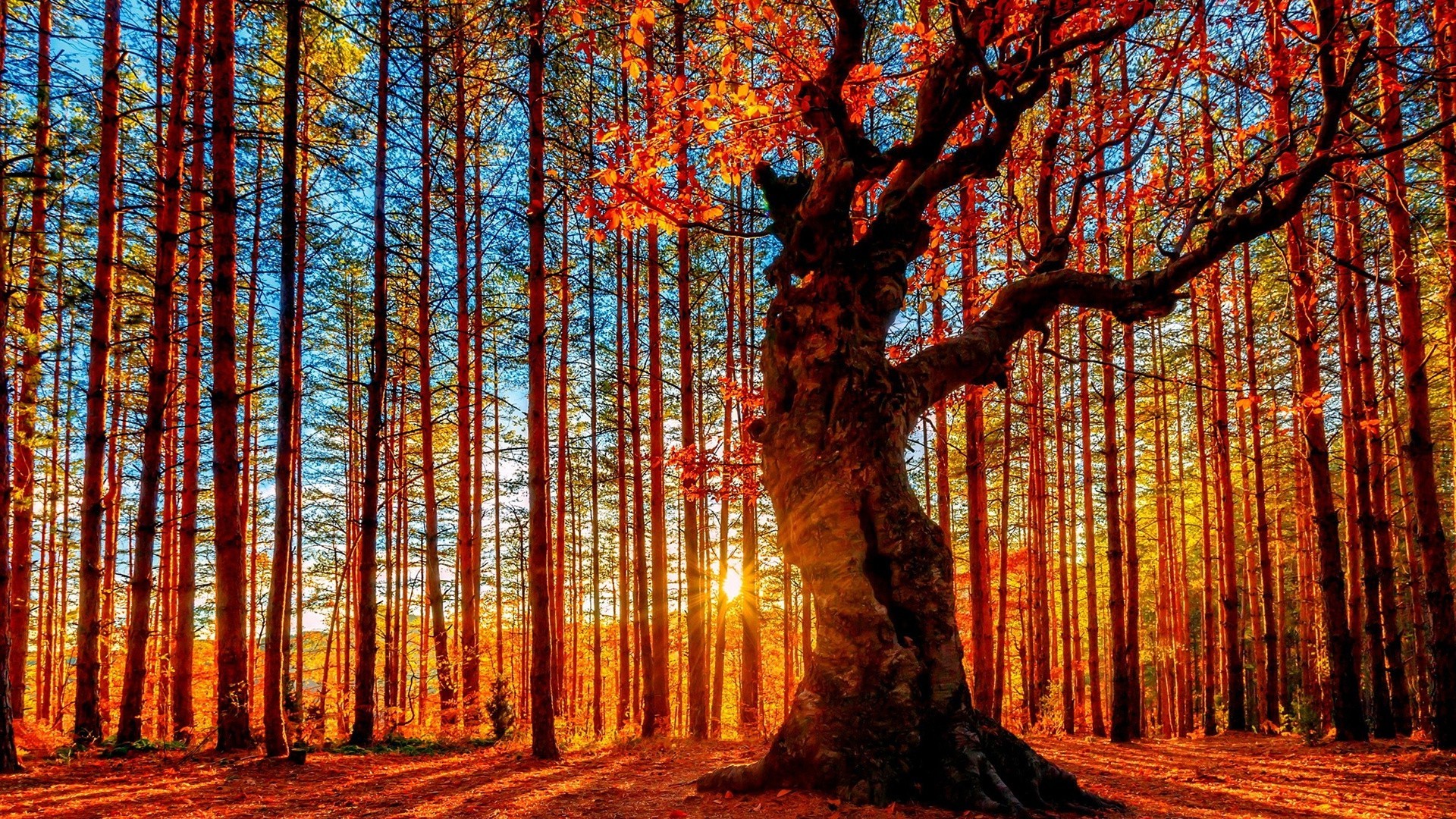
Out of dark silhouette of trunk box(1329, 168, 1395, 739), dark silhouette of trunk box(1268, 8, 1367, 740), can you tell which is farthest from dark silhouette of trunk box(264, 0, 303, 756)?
dark silhouette of trunk box(1329, 168, 1395, 739)

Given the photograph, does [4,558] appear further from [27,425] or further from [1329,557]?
[1329,557]

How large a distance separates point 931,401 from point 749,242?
10.9 meters

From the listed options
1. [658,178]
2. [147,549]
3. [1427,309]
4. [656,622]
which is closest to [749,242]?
[656,622]

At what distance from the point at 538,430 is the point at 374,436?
2.41 m

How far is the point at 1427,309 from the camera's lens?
16531 millimetres

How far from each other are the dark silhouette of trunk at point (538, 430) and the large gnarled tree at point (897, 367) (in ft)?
9.64

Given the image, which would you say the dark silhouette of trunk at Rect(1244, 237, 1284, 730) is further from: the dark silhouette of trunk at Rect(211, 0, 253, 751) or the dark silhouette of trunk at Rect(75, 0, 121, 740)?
the dark silhouette of trunk at Rect(75, 0, 121, 740)

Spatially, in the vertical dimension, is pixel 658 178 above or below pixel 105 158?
below

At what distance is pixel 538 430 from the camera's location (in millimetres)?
7535

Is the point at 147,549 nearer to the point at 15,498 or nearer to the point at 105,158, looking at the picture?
the point at 15,498

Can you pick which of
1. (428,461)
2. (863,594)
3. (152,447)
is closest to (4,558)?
(152,447)

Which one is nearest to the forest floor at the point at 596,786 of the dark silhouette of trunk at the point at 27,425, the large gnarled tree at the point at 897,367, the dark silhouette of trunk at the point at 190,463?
the large gnarled tree at the point at 897,367

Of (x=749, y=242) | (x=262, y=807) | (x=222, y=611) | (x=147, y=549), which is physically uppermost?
(x=749, y=242)

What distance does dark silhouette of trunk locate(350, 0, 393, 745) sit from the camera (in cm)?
845
